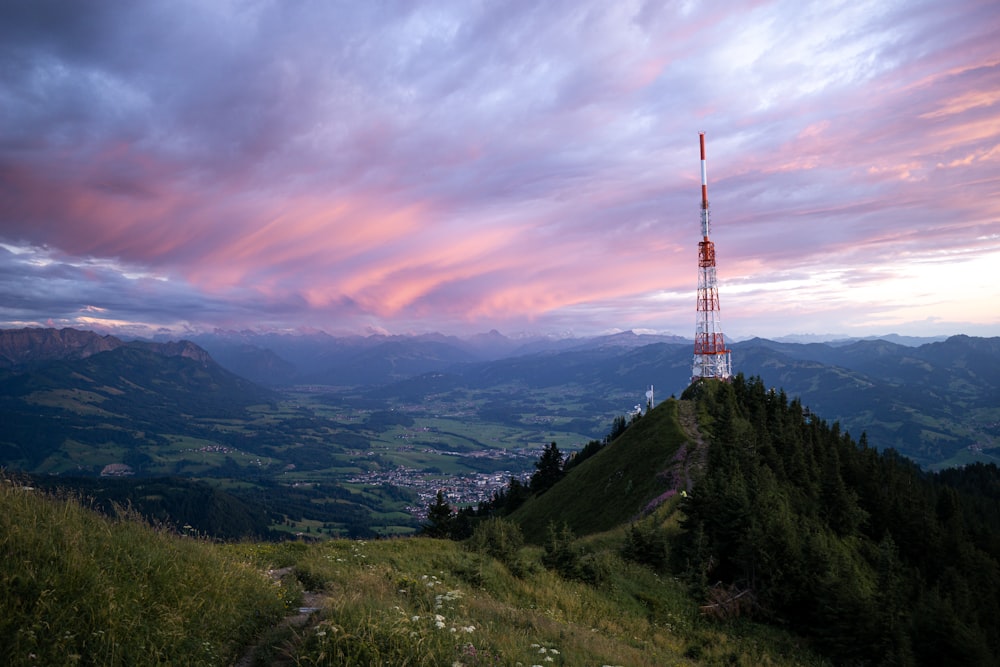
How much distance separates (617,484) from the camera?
47.2 metres

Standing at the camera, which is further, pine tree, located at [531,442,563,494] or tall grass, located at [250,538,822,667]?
pine tree, located at [531,442,563,494]

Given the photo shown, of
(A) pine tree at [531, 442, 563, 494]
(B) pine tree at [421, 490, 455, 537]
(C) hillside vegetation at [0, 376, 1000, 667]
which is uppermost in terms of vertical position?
(C) hillside vegetation at [0, 376, 1000, 667]

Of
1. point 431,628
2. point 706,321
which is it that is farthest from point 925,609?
point 706,321

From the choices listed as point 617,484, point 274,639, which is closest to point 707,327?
point 617,484

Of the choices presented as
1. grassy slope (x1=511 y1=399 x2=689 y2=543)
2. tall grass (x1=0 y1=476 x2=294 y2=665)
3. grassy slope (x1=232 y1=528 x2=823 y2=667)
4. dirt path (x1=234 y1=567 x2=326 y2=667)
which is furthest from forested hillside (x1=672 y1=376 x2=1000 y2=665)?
tall grass (x1=0 y1=476 x2=294 y2=665)

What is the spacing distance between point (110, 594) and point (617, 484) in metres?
44.3

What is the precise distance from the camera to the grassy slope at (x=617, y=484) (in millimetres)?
42281

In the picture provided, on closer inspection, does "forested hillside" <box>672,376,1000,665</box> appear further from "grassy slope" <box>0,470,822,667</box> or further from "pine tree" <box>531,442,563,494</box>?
"pine tree" <box>531,442,563,494</box>

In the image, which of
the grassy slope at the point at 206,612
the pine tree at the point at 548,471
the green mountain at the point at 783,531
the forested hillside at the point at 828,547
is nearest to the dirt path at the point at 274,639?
the grassy slope at the point at 206,612

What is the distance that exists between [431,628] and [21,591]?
289 inches

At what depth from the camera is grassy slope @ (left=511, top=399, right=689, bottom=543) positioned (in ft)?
139

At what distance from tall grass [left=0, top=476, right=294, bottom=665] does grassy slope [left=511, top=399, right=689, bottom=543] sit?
34.5m

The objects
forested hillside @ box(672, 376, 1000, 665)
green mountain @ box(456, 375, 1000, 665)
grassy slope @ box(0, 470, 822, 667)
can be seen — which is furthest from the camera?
green mountain @ box(456, 375, 1000, 665)

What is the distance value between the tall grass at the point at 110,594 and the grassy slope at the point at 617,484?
3454cm
